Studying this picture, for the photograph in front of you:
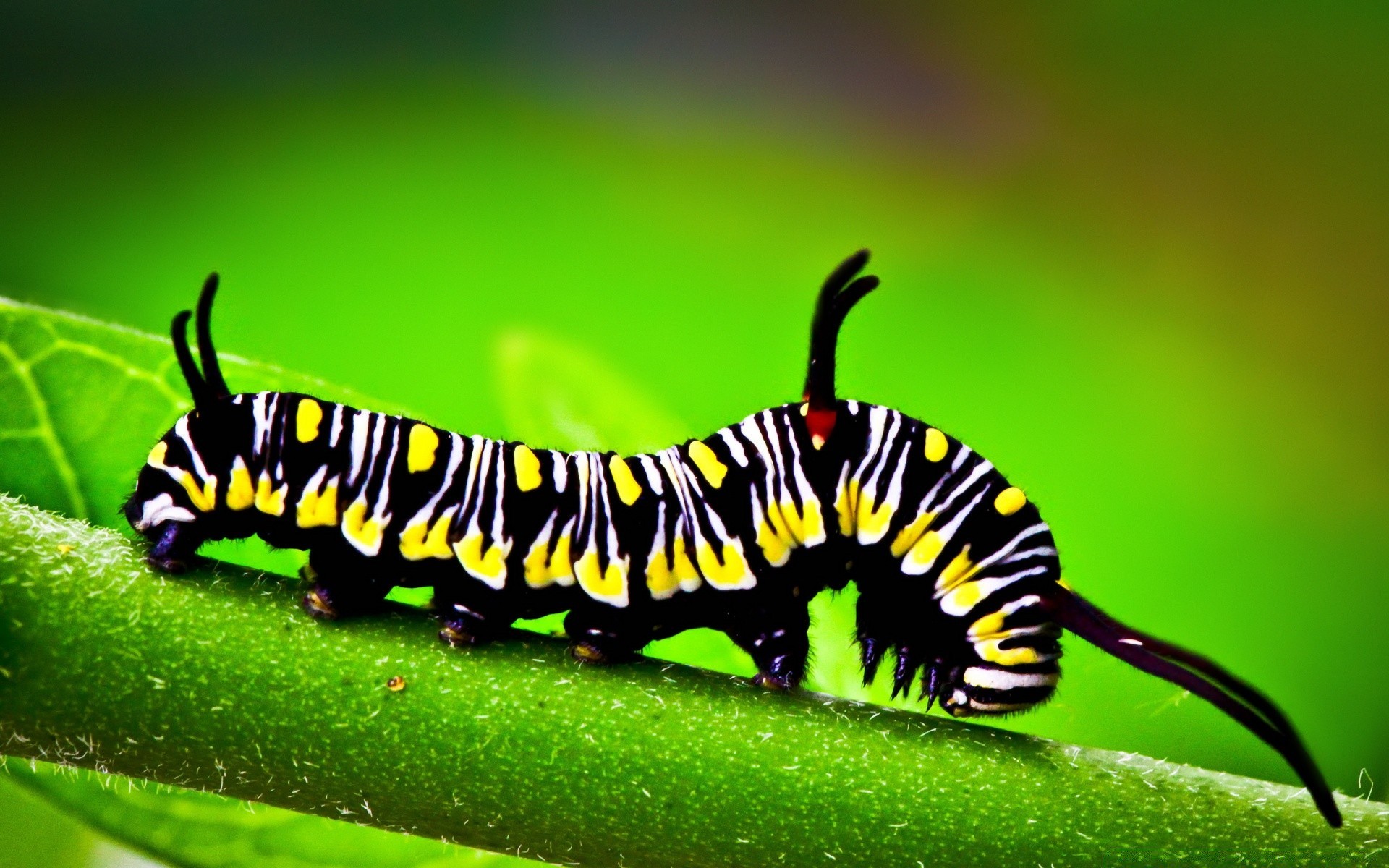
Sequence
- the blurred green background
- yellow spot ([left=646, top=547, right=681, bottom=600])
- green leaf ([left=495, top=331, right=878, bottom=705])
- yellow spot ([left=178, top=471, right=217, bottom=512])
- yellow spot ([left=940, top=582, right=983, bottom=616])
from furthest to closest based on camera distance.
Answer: the blurred green background
green leaf ([left=495, top=331, right=878, bottom=705])
yellow spot ([left=940, top=582, right=983, bottom=616])
yellow spot ([left=646, top=547, right=681, bottom=600])
yellow spot ([left=178, top=471, right=217, bottom=512])

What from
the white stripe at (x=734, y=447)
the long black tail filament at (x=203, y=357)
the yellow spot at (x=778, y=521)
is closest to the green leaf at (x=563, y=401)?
the white stripe at (x=734, y=447)

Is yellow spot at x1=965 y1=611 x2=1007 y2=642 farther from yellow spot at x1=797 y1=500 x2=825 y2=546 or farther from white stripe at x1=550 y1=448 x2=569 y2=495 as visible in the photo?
white stripe at x1=550 y1=448 x2=569 y2=495

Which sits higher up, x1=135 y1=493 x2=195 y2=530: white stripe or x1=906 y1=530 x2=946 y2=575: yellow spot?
x1=906 y1=530 x2=946 y2=575: yellow spot

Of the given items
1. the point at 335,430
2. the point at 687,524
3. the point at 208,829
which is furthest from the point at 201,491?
the point at 687,524

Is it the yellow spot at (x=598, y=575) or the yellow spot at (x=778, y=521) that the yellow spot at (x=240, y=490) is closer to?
the yellow spot at (x=598, y=575)

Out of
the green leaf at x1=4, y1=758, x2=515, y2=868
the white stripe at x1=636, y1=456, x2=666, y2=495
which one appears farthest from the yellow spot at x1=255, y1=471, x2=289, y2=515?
the white stripe at x1=636, y1=456, x2=666, y2=495

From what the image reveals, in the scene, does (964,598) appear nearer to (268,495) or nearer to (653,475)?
(653,475)

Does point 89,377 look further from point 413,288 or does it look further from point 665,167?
point 665,167
